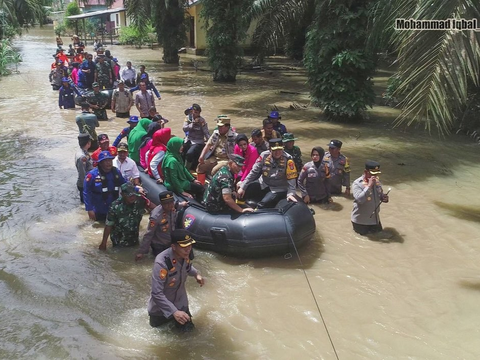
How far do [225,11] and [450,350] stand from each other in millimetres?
17738

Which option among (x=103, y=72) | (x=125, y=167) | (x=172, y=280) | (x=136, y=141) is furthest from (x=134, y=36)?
(x=172, y=280)

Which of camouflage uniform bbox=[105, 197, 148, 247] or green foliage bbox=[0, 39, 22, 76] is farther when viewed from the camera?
green foliage bbox=[0, 39, 22, 76]

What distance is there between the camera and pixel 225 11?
63.8 feet

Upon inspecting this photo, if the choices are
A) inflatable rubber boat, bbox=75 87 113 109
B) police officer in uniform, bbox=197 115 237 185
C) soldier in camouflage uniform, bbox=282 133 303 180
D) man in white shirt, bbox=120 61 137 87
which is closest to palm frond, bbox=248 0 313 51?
man in white shirt, bbox=120 61 137 87

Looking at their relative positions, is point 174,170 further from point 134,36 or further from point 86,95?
point 134,36

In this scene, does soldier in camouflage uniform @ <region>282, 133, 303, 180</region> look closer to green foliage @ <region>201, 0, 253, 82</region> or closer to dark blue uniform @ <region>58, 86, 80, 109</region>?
dark blue uniform @ <region>58, 86, 80, 109</region>

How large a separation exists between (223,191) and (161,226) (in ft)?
3.14

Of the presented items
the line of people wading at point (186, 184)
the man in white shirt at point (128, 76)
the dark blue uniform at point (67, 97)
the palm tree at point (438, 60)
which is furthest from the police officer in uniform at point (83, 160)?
the man in white shirt at point (128, 76)

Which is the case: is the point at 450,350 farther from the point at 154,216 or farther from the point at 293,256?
the point at 154,216

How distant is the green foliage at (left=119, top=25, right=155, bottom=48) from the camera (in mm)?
36469

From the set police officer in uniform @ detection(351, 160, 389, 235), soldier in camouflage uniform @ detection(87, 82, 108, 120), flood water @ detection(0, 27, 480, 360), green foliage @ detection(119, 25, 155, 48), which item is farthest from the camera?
green foliage @ detection(119, 25, 155, 48)

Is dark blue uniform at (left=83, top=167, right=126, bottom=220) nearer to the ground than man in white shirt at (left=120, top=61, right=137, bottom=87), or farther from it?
nearer to the ground

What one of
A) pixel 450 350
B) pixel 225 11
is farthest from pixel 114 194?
pixel 225 11

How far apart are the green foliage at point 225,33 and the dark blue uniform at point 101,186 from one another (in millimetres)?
13608
